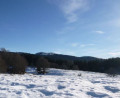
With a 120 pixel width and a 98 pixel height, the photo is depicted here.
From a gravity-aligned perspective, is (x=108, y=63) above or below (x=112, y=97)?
Answer: above

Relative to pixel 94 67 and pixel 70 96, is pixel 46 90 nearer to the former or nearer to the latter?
pixel 70 96

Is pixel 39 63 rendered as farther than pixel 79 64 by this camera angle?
No

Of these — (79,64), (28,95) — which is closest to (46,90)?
(28,95)

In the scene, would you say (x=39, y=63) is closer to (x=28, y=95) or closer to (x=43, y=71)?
(x=43, y=71)

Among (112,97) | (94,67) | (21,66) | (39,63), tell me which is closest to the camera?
(112,97)

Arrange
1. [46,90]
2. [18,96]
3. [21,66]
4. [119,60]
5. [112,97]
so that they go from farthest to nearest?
[119,60] < [21,66] < [46,90] < [112,97] < [18,96]

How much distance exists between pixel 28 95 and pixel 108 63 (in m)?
80.0

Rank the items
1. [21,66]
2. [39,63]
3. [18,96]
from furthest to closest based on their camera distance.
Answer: [39,63] → [21,66] → [18,96]

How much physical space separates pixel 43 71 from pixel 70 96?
4236cm

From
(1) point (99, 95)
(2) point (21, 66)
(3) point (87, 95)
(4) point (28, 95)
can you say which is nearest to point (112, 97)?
(1) point (99, 95)

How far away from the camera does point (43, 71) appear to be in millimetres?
49406

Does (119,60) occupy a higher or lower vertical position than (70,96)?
higher

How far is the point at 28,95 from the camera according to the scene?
7543 millimetres

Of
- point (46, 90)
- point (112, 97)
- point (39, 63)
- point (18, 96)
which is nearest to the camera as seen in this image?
point (18, 96)
